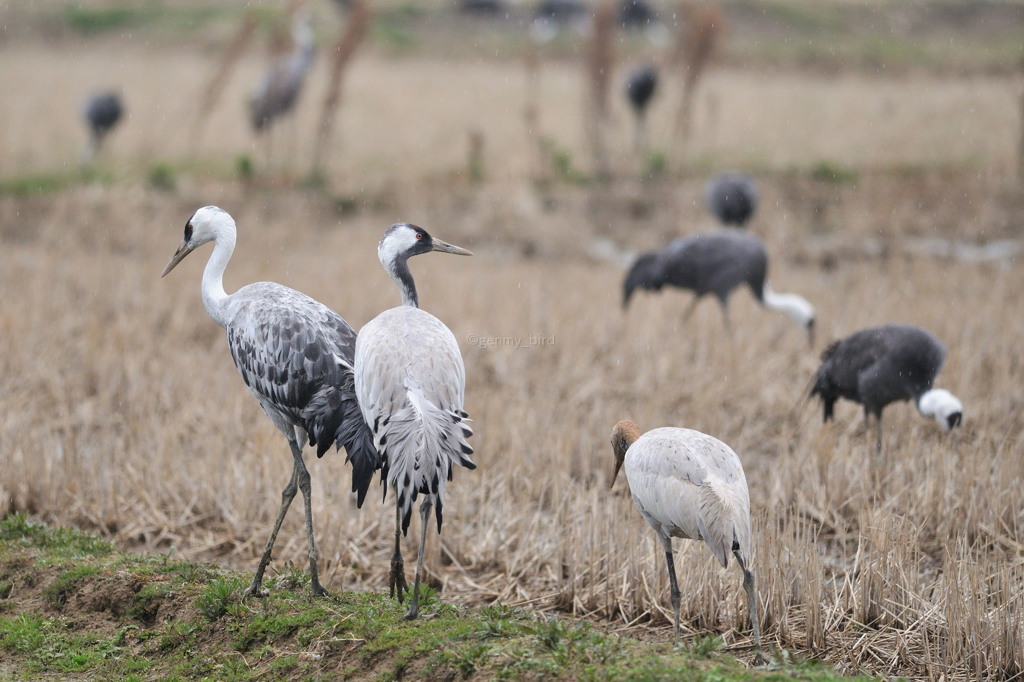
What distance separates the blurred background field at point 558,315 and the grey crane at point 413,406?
1027 millimetres

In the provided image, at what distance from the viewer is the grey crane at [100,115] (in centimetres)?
1683

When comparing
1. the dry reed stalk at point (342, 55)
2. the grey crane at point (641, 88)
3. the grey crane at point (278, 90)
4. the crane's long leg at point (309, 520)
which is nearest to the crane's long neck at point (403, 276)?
the crane's long leg at point (309, 520)

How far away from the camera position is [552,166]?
1769 cm

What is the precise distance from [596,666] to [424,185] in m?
13.9

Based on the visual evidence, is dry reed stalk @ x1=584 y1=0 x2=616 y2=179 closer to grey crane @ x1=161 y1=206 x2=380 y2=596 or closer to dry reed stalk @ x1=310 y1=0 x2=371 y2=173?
dry reed stalk @ x1=310 y1=0 x2=371 y2=173

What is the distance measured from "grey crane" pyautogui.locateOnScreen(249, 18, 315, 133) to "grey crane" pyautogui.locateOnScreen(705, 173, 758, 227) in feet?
26.9

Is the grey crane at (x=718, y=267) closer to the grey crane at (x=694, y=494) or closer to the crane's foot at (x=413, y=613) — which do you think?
the grey crane at (x=694, y=494)

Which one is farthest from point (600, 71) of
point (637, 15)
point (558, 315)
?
point (637, 15)

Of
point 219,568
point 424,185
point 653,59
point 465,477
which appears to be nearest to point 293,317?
point 219,568

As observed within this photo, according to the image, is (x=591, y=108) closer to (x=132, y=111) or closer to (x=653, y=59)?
(x=132, y=111)

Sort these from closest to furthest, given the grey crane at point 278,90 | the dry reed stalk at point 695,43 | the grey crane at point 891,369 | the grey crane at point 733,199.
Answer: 1. the grey crane at point 891,369
2. the grey crane at point 733,199
3. the dry reed stalk at point 695,43
4. the grey crane at point 278,90

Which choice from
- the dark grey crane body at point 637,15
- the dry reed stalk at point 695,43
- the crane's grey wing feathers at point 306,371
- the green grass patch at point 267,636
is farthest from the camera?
the dark grey crane body at point 637,15

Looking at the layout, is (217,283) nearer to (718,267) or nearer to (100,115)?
(718,267)

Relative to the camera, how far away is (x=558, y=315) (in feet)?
32.3
